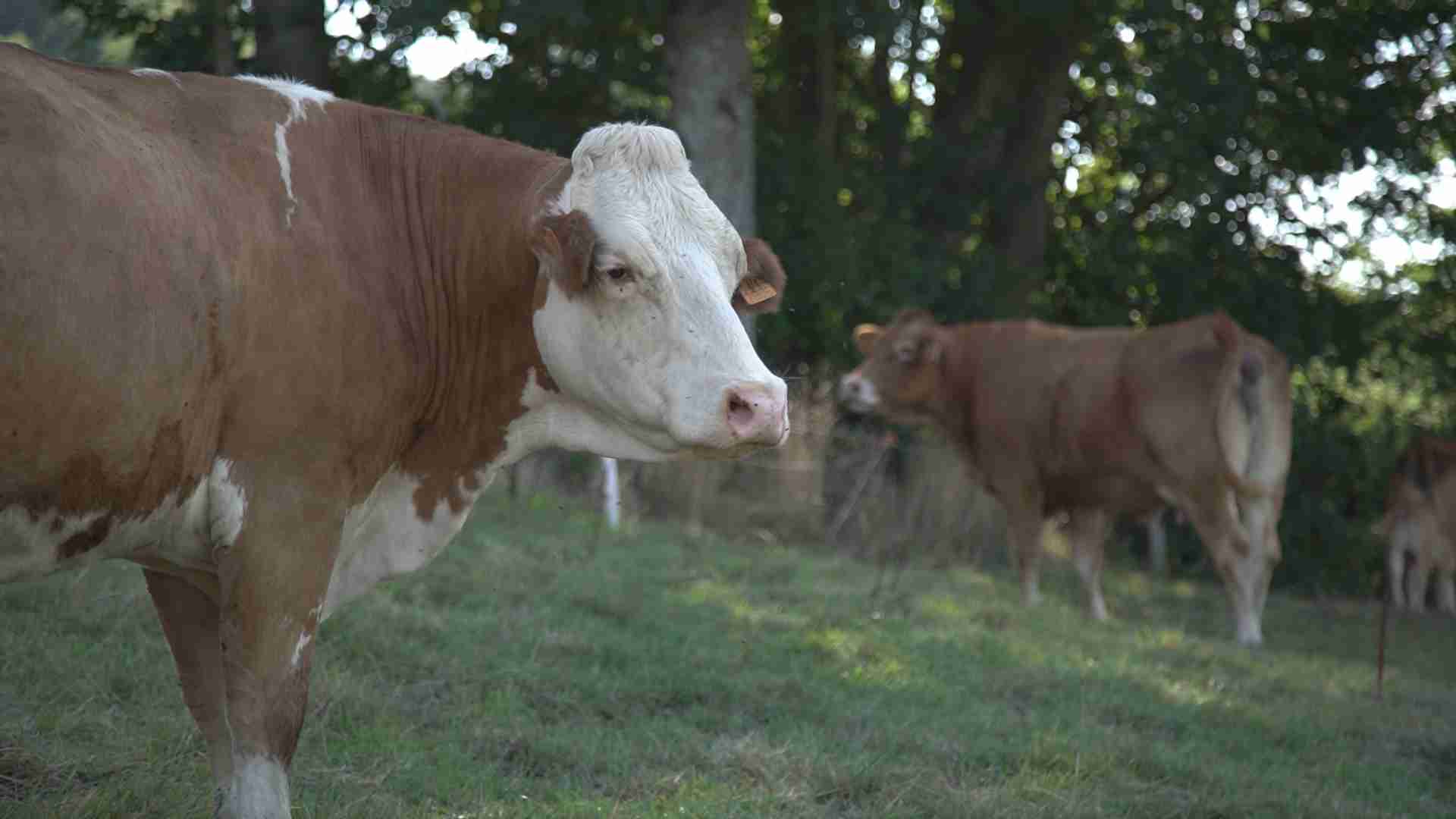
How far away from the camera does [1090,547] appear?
11523 mm

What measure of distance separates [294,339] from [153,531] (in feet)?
1.69

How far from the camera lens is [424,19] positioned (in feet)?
36.0

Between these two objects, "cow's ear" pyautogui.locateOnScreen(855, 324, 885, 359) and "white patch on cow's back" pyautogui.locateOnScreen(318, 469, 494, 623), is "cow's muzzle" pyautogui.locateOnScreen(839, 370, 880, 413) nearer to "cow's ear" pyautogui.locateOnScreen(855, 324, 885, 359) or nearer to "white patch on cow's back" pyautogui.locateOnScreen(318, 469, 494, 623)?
"cow's ear" pyautogui.locateOnScreen(855, 324, 885, 359)

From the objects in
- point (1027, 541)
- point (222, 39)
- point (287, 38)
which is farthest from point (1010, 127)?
point (222, 39)

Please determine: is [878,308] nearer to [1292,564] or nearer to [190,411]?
[1292,564]

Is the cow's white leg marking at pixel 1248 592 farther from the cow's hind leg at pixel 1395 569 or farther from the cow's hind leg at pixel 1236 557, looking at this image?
the cow's hind leg at pixel 1395 569

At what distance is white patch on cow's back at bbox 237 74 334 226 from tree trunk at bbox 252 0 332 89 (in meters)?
7.31

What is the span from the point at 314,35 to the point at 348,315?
8.36 metres

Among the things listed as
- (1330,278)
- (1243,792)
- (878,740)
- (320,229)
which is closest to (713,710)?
(878,740)

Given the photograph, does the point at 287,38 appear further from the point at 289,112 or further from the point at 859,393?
the point at 289,112

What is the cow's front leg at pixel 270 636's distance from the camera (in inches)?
134

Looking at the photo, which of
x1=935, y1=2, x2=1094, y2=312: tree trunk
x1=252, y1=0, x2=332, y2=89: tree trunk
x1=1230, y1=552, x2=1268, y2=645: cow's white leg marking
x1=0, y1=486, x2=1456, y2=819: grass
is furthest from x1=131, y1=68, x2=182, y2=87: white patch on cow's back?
x1=935, y1=2, x2=1094, y2=312: tree trunk

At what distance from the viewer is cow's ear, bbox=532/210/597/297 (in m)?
3.67

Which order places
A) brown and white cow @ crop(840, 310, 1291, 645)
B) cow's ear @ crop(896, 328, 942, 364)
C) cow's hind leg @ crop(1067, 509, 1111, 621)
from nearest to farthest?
brown and white cow @ crop(840, 310, 1291, 645) → cow's hind leg @ crop(1067, 509, 1111, 621) → cow's ear @ crop(896, 328, 942, 364)
